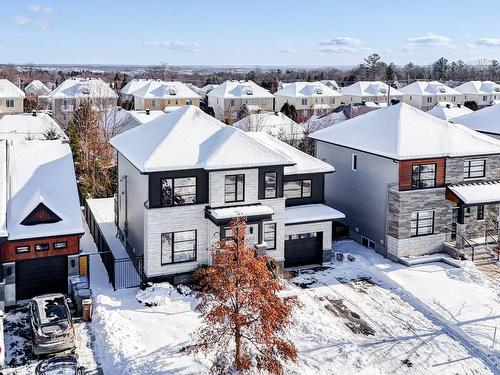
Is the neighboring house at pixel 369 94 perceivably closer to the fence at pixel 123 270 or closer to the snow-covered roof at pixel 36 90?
the snow-covered roof at pixel 36 90

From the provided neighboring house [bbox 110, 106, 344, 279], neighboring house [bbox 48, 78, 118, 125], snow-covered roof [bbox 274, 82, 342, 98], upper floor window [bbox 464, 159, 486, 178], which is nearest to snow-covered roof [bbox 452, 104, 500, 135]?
upper floor window [bbox 464, 159, 486, 178]

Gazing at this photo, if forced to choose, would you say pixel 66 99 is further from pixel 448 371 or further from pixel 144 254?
pixel 448 371

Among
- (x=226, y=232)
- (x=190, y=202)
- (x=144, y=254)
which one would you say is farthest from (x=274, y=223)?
(x=144, y=254)

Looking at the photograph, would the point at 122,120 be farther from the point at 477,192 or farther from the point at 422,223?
the point at 477,192

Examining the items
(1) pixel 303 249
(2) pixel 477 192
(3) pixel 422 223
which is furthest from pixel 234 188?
(2) pixel 477 192

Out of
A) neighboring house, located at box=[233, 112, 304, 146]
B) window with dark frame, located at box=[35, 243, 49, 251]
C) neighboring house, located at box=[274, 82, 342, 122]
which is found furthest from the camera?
neighboring house, located at box=[274, 82, 342, 122]

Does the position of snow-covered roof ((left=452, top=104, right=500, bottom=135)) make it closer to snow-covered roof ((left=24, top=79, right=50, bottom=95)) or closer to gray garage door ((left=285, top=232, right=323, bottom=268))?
gray garage door ((left=285, top=232, right=323, bottom=268))
